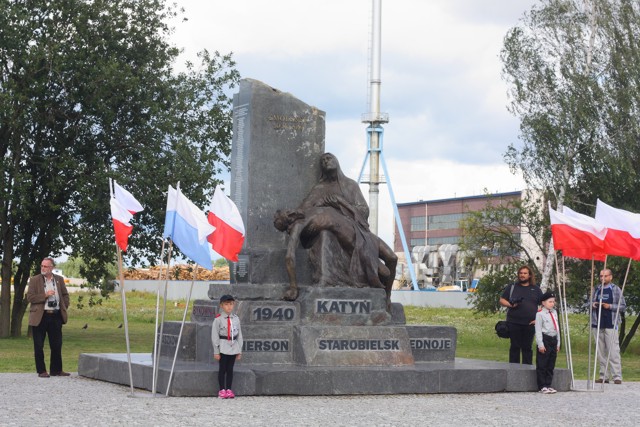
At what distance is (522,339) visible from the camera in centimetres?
1716

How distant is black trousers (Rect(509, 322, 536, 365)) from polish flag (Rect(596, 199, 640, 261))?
5.67 feet

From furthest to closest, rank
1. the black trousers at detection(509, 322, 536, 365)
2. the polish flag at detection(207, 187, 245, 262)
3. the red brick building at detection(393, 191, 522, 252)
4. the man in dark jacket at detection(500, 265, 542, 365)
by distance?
the red brick building at detection(393, 191, 522, 252), the black trousers at detection(509, 322, 536, 365), the man in dark jacket at detection(500, 265, 542, 365), the polish flag at detection(207, 187, 245, 262)

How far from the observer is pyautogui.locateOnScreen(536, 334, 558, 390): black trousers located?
51.2 feet

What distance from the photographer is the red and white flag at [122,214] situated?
45.1 ft

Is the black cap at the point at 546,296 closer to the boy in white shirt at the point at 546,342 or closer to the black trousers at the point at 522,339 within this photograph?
the boy in white shirt at the point at 546,342

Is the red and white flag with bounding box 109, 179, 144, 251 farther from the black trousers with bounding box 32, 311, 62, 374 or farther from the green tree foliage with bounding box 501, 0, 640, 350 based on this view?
the green tree foliage with bounding box 501, 0, 640, 350

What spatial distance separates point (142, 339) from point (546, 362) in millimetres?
17994

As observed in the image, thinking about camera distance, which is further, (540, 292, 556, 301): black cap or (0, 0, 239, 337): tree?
(0, 0, 239, 337): tree

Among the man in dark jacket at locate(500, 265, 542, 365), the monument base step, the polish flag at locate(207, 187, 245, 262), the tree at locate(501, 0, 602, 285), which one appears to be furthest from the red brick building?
the polish flag at locate(207, 187, 245, 262)

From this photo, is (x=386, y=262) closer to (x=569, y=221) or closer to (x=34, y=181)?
(x=569, y=221)

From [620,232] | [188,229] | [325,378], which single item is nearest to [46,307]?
[188,229]

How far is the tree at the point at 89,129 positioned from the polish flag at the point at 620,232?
15364 mm

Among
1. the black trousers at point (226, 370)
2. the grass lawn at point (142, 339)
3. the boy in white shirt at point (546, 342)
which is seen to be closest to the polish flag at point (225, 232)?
the black trousers at point (226, 370)

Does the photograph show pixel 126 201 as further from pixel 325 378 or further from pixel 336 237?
pixel 336 237
